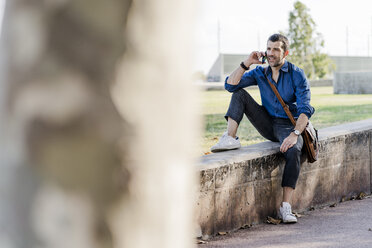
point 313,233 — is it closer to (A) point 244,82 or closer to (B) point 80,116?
(A) point 244,82

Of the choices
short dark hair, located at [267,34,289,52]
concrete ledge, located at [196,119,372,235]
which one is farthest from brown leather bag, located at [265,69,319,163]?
short dark hair, located at [267,34,289,52]

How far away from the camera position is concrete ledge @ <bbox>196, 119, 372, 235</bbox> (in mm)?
4836

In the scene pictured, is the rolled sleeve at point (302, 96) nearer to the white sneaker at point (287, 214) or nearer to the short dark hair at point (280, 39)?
the short dark hair at point (280, 39)

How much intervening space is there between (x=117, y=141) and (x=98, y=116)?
3 cm

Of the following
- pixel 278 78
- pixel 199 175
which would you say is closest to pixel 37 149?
pixel 199 175

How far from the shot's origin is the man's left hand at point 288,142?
543cm

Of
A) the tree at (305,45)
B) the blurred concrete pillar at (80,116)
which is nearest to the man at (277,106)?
the blurred concrete pillar at (80,116)

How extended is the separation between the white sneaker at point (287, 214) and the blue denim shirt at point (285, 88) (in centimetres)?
88

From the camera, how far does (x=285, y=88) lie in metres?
5.70

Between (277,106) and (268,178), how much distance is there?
81 cm

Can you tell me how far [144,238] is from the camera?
652 millimetres

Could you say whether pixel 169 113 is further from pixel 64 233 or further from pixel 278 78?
pixel 278 78

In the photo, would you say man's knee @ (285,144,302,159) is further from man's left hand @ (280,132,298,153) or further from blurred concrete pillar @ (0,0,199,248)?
blurred concrete pillar @ (0,0,199,248)

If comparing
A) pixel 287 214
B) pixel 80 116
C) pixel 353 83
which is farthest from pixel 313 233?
pixel 353 83
